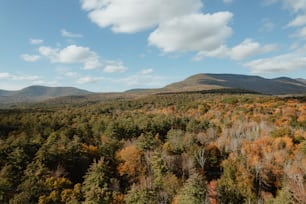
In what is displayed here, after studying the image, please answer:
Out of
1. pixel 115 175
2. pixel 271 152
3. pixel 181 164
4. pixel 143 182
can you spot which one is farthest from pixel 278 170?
pixel 115 175

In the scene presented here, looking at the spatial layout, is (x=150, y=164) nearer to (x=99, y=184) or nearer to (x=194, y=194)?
(x=99, y=184)

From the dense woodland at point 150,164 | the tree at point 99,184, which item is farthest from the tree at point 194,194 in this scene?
the tree at point 99,184

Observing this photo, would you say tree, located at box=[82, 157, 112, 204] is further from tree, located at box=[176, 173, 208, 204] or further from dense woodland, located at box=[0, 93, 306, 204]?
tree, located at box=[176, 173, 208, 204]

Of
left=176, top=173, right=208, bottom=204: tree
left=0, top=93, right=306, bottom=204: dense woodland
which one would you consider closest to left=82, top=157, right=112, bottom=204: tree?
left=0, top=93, right=306, bottom=204: dense woodland

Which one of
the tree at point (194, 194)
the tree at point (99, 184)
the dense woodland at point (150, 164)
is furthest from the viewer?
the dense woodland at point (150, 164)

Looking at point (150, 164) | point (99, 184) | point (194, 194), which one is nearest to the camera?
point (194, 194)

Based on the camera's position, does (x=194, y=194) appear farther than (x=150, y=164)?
No

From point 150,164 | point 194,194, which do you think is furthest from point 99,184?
point 150,164

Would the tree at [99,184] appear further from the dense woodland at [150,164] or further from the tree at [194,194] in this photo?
the tree at [194,194]

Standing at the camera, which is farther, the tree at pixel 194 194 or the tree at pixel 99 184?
the tree at pixel 194 194
